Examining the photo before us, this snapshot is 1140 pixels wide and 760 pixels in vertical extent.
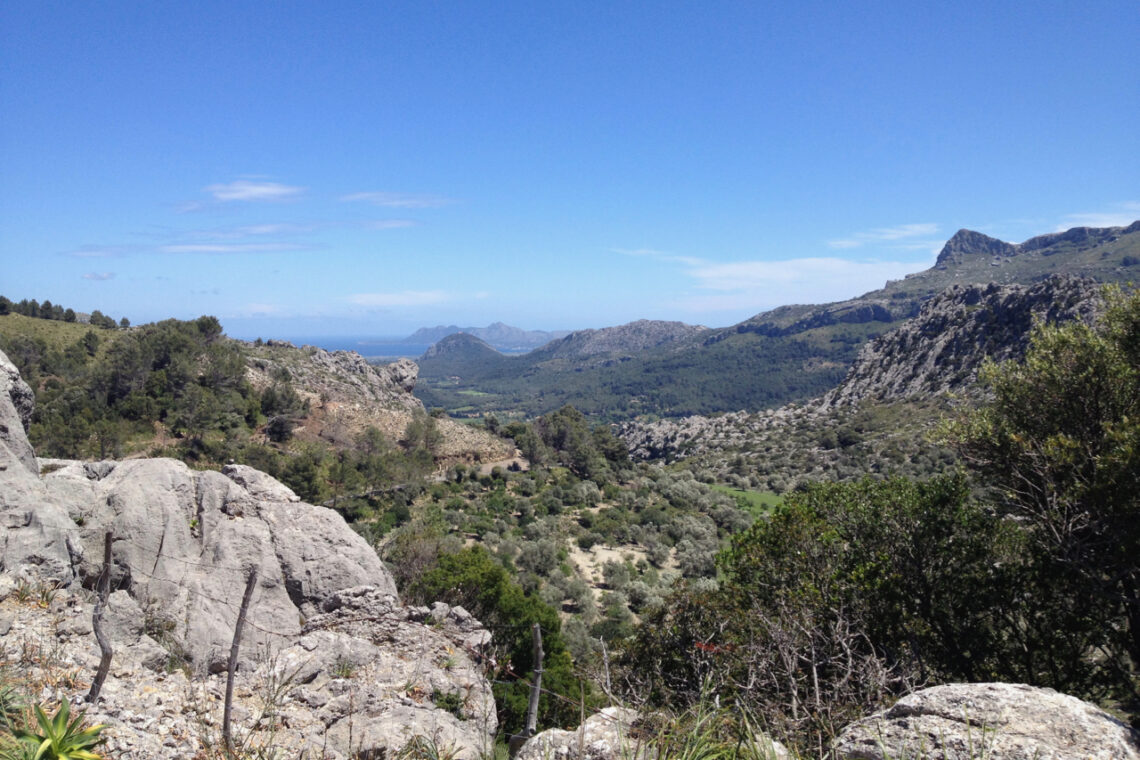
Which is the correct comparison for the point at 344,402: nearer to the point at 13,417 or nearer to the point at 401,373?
the point at 401,373

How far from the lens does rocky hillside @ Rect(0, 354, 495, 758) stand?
256 inches

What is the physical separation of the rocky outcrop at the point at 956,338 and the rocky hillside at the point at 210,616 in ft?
225

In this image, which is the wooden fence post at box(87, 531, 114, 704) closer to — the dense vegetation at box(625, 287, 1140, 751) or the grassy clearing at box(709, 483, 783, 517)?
the dense vegetation at box(625, 287, 1140, 751)

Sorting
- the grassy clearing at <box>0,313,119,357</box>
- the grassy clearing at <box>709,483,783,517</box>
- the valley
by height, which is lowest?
the grassy clearing at <box>709,483,783,517</box>

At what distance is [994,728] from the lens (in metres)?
4.85

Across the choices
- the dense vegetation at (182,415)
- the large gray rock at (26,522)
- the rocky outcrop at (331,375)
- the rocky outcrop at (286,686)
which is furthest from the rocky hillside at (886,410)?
the large gray rock at (26,522)

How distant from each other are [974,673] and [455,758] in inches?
355

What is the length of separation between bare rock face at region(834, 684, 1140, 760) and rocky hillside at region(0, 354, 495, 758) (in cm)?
368

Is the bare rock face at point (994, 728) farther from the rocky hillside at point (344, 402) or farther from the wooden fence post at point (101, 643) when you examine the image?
the rocky hillside at point (344, 402)

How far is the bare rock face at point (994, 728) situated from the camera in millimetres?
4676

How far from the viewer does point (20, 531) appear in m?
8.63

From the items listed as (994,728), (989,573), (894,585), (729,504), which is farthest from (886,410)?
(994,728)

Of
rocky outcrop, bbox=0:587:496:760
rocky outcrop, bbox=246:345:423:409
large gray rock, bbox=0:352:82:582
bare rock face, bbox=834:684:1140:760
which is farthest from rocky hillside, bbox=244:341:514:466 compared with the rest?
bare rock face, bbox=834:684:1140:760

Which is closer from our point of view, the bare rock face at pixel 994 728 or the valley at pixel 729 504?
the bare rock face at pixel 994 728
